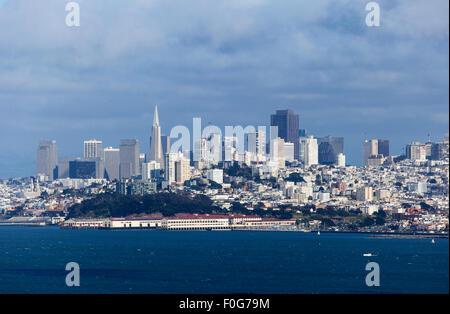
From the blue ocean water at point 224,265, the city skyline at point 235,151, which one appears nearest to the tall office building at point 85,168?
the city skyline at point 235,151

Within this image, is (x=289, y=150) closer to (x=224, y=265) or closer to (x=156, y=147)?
(x=156, y=147)

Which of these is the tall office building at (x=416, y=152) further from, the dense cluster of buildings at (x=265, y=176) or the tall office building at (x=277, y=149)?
the tall office building at (x=277, y=149)

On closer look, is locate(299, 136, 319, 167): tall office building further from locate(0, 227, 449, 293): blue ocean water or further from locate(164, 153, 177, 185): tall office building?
locate(0, 227, 449, 293): blue ocean water

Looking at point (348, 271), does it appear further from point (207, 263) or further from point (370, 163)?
point (370, 163)

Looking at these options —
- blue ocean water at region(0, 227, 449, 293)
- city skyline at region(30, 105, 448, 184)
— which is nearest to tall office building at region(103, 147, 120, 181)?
city skyline at region(30, 105, 448, 184)
